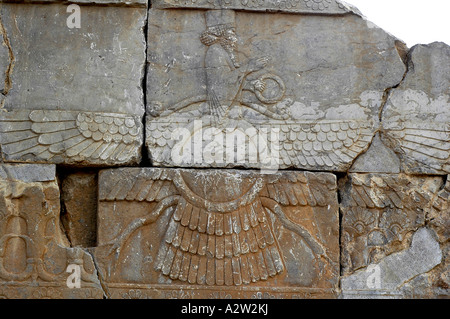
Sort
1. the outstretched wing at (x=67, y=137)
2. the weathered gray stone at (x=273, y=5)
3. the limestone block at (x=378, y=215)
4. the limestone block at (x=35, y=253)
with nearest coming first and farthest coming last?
→ 1. the limestone block at (x=35, y=253)
2. the outstretched wing at (x=67, y=137)
3. the limestone block at (x=378, y=215)
4. the weathered gray stone at (x=273, y=5)

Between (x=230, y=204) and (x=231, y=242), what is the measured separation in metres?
0.27

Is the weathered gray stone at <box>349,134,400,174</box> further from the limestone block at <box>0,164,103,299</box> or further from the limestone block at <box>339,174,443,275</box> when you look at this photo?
the limestone block at <box>0,164,103,299</box>

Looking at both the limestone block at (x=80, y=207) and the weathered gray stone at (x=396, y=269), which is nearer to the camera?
the weathered gray stone at (x=396, y=269)

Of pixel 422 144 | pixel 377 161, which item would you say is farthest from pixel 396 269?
pixel 422 144

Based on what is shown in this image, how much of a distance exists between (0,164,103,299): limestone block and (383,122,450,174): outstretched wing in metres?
2.38

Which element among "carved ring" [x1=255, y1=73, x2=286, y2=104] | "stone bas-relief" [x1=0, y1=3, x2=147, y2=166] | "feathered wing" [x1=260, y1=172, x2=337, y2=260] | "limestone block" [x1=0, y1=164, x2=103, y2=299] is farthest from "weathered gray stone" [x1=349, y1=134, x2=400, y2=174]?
"limestone block" [x1=0, y1=164, x2=103, y2=299]

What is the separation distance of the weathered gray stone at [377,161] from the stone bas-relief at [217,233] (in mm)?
309

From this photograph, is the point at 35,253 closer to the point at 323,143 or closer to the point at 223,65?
the point at 223,65

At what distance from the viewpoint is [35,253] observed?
16.7 feet

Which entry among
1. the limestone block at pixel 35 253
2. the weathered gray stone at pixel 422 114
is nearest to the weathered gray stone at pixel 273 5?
the weathered gray stone at pixel 422 114

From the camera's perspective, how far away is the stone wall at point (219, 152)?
5.14 metres

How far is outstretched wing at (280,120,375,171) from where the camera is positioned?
209 inches

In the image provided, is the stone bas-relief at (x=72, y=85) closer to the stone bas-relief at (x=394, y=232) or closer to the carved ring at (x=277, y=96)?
the carved ring at (x=277, y=96)

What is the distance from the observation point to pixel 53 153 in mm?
5168
